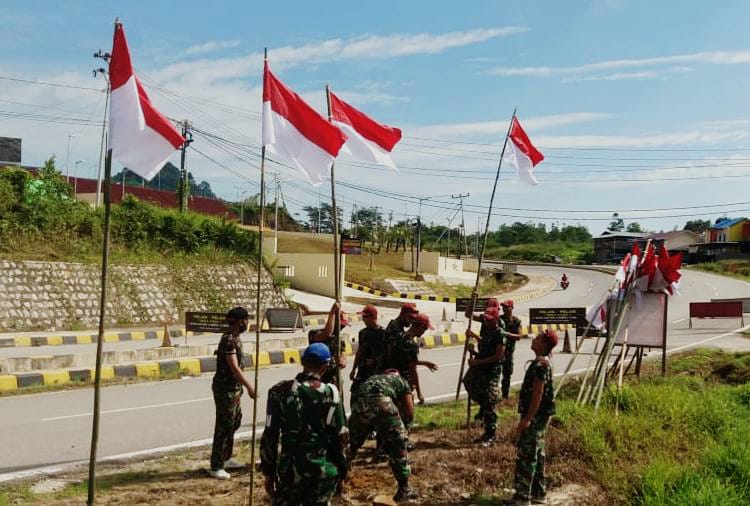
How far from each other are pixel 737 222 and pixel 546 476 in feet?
274

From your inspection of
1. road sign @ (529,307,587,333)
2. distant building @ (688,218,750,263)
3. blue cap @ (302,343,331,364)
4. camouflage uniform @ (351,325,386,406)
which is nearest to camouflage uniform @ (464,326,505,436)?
camouflage uniform @ (351,325,386,406)

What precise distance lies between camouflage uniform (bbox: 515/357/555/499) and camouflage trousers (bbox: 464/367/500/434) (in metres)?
1.84

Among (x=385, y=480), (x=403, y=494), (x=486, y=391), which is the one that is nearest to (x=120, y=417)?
(x=385, y=480)

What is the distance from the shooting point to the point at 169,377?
45.0ft

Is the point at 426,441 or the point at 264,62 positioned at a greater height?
the point at 264,62

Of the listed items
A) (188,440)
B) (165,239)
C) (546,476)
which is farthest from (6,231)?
(546,476)

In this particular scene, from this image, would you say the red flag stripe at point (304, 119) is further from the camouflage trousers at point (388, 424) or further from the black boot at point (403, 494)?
the black boot at point (403, 494)

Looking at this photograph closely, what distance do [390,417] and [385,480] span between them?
1.06 m

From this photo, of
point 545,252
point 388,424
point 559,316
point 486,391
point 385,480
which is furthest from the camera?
point 545,252

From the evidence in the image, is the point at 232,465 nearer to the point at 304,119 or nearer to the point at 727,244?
the point at 304,119

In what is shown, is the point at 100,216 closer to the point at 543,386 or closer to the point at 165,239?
the point at 165,239

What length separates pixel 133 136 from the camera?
497 cm

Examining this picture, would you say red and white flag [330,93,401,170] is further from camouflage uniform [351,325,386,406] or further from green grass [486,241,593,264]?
green grass [486,241,593,264]

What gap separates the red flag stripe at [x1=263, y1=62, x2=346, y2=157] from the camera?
21.0ft
